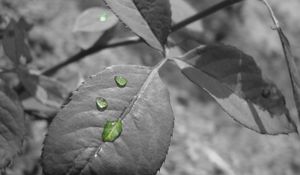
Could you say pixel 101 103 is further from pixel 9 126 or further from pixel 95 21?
pixel 95 21

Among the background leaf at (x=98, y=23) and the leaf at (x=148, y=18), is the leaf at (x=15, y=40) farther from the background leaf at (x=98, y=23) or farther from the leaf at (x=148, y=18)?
the leaf at (x=148, y=18)

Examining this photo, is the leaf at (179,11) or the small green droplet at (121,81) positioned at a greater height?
the small green droplet at (121,81)

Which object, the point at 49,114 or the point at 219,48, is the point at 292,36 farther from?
the point at 219,48

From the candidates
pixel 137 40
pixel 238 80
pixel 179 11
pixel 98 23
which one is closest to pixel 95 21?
pixel 98 23

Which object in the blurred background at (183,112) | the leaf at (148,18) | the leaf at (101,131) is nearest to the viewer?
the leaf at (101,131)

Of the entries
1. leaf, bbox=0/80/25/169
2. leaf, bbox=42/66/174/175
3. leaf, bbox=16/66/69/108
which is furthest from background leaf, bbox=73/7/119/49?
leaf, bbox=42/66/174/175

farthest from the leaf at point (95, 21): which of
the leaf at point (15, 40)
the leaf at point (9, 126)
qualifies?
the leaf at point (9, 126)

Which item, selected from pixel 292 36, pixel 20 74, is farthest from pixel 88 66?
→ pixel 292 36
